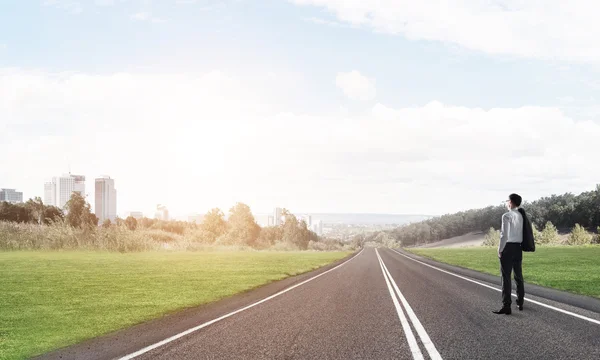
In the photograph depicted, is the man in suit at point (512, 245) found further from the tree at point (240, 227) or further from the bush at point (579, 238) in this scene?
the bush at point (579, 238)

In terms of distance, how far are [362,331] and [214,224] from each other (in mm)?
80135

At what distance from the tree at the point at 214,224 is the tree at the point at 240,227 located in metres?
1.39

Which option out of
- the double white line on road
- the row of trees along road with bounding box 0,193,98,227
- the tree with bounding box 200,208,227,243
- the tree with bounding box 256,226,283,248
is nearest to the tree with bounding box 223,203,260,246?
the tree with bounding box 200,208,227,243

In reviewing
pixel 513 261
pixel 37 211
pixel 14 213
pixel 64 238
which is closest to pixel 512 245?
pixel 513 261

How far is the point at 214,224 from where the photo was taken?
8612cm

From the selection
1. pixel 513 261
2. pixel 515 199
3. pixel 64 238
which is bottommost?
pixel 64 238

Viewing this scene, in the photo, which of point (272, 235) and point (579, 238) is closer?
point (579, 238)

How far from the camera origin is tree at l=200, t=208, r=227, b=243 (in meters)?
85.5

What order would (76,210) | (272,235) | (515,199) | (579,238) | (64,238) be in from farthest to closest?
(272,235), (579,238), (76,210), (64,238), (515,199)

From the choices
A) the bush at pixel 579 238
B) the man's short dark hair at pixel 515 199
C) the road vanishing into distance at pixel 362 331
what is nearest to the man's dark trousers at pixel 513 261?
the road vanishing into distance at pixel 362 331

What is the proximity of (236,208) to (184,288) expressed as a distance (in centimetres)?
7313

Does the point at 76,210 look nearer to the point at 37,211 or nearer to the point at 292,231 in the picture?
the point at 37,211

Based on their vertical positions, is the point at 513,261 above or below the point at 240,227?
above

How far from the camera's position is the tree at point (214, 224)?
85.5m
